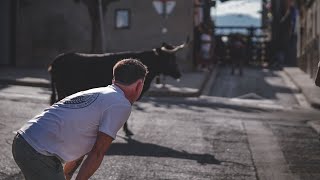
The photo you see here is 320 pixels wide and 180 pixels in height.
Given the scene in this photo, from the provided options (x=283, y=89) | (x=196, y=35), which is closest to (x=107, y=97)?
(x=283, y=89)

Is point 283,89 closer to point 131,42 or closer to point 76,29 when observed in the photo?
point 131,42

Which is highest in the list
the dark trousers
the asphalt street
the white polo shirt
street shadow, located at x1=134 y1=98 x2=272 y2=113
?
the white polo shirt

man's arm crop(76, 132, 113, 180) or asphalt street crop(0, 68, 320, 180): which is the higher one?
man's arm crop(76, 132, 113, 180)

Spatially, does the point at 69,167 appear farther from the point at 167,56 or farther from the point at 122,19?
the point at 122,19

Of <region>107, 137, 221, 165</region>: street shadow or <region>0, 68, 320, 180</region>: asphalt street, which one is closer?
<region>0, 68, 320, 180</region>: asphalt street

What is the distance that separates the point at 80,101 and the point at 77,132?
0.20 m

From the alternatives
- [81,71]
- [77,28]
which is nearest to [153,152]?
[81,71]

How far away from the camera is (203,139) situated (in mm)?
10375

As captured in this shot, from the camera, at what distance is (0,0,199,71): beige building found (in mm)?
27016

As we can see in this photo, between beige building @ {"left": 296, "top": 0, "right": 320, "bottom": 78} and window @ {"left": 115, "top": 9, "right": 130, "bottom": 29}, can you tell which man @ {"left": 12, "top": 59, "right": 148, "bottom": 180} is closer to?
beige building @ {"left": 296, "top": 0, "right": 320, "bottom": 78}

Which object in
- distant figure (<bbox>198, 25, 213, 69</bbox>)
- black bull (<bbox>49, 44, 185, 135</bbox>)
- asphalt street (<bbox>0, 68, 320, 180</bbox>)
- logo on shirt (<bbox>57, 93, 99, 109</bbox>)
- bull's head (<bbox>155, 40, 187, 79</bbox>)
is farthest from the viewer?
distant figure (<bbox>198, 25, 213, 69</bbox>)

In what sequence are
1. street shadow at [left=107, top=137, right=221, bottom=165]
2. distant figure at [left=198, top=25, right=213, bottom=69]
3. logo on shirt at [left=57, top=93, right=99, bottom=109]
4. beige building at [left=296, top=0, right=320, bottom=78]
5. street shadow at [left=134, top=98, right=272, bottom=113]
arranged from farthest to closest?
distant figure at [left=198, top=25, right=213, bottom=69] → beige building at [left=296, top=0, right=320, bottom=78] → street shadow at [left=134, top=98, right=272, bottom=113] → street shadow at [left=107, top=137, right=221, bottom=165] → logo on shirt at [left=57, top=93, right=99, bottom=109]

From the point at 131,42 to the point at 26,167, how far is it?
23431 millimetres

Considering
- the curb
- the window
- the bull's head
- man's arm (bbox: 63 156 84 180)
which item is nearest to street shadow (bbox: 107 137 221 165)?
the bull's head
